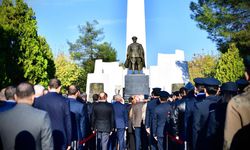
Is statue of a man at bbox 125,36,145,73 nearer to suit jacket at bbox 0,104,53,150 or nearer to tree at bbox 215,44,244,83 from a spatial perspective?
tree at bbox 215,44,244,83

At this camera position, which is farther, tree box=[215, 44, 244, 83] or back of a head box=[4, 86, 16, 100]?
tree box=[215, 44, 244, 83]

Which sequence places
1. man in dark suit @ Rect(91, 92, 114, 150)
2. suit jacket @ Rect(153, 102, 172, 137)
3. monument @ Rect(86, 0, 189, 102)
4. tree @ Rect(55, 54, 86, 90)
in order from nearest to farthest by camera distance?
suit jacket @ Rect(153, 102, 172, 137), man in dark suit @ Rect(91, 92, 114, 150), monument @ Rect(86, 0, 189, 102), tree @ Rect(55, 54, 86, 90)

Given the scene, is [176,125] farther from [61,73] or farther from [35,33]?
[61,73]

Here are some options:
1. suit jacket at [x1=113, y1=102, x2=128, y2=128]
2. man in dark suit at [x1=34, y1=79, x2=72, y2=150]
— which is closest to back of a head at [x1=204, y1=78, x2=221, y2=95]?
man in dark suit at [x1=34, y1=79, x2=72, y2=150]

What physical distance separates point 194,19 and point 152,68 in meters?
11.9

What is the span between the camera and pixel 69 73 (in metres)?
65.6

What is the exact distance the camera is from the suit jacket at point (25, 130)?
5160mm

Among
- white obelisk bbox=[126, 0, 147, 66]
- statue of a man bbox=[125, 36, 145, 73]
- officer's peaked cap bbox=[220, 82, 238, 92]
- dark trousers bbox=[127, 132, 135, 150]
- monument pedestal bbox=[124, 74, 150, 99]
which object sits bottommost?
dark trousers bbox=[127, 132, 135, 150]

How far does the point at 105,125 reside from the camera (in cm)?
1288

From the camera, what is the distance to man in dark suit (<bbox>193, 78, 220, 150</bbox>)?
7.23 meters

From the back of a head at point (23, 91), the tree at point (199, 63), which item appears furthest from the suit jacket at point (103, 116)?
the tree at point (199, 63)

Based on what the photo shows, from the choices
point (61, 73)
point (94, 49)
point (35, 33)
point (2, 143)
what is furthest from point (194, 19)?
point (94, 49)

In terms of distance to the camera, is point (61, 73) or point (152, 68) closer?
point (152, 68)

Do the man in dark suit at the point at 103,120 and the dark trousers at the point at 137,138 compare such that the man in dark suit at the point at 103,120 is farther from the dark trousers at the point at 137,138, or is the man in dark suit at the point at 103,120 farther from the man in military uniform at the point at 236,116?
the man in military uniform at the point at 236,116
